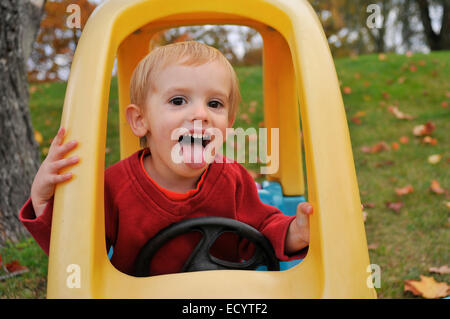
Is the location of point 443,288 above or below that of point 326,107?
below

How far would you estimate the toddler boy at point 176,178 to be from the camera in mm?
949

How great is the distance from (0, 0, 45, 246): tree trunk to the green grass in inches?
5.8

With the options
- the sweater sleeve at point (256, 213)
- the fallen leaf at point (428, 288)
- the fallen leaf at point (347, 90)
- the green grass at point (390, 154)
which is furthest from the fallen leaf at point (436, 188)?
the fallen leaf at point (347, 90)

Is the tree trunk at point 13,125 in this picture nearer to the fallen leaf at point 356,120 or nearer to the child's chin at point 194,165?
the child's chin at point 194,165

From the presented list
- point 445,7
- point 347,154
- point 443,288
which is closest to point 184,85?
point 347,154

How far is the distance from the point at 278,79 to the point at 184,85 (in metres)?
0.73

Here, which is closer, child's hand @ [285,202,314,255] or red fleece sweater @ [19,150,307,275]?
child's hand @ [285,202,314,255]

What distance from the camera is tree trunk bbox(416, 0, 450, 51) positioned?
9031 millimetres

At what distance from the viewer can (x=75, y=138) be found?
2.74 feet

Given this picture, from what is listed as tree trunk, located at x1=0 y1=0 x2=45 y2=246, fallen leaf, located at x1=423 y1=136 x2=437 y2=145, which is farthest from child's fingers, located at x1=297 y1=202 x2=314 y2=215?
fallen leaf, located at x1=423 y1=136 x2=437 y2=145

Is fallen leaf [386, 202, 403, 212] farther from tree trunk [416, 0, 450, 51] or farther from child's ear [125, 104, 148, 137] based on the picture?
tree trunk [416, 0, 450, 51]

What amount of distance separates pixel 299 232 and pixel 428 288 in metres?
0.79

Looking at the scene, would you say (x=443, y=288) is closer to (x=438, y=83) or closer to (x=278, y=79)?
(x=278, y=79)

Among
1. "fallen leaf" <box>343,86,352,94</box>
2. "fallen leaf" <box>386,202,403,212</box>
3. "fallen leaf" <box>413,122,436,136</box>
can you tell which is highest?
"fallen leaf" <box>343,86,352,94</box>
